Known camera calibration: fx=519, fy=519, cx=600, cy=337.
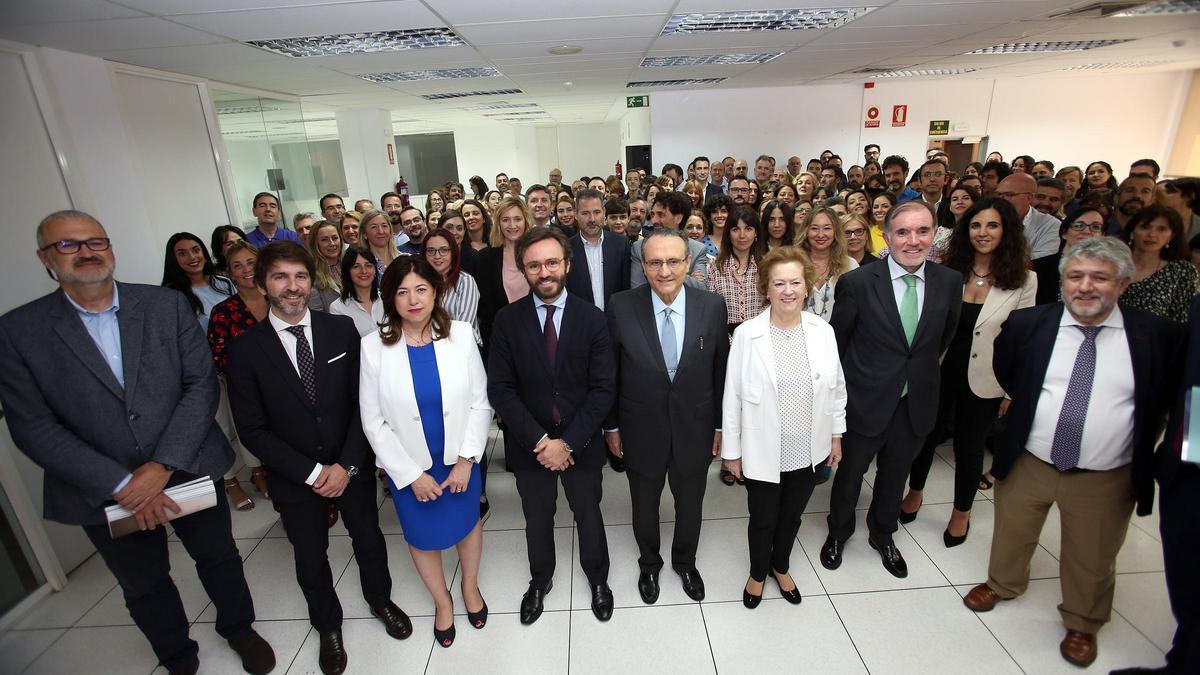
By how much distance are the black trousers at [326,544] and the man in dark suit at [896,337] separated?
241 centimetres

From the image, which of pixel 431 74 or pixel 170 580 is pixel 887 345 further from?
pixel 431 74

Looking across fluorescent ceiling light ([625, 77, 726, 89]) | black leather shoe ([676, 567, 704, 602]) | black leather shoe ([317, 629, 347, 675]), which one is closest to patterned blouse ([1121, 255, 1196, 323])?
black leather shoe ([676, 567, 704, 602])

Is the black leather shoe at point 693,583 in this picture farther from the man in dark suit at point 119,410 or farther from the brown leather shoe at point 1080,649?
the man in dark suit at point 119,410

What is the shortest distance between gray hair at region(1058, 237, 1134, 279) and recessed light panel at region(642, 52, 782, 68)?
538 centimetres

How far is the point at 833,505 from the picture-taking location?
2.86 meters

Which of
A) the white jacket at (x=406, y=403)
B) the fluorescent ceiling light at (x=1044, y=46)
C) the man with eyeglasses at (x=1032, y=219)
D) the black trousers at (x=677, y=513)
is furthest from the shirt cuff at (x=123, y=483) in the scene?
the fluorescent ceiling light at (x=1044, y=46)

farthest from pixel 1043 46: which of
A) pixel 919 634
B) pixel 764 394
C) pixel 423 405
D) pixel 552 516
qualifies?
pixel 423 405

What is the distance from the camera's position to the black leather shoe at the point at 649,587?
2.69m

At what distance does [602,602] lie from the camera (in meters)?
2.62

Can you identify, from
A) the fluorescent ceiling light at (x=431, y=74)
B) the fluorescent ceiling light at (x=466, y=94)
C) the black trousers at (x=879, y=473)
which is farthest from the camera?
the fluorescent ceiling light at (x=466, y=94)

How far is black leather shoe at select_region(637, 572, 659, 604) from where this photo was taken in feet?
8.83

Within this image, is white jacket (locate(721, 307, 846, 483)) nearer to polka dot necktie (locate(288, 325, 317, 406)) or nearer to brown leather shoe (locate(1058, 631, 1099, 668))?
brown leather shoe (locate(1058, 631, 1099, 668))

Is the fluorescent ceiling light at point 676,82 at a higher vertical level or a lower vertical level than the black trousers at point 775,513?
higher

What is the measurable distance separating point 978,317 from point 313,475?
10.9 ft
